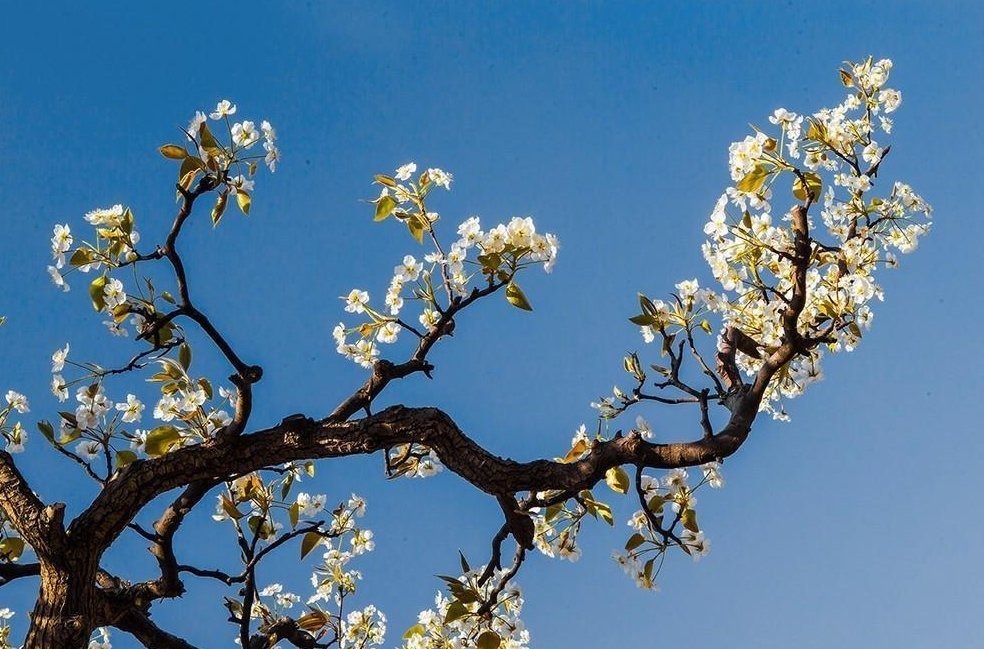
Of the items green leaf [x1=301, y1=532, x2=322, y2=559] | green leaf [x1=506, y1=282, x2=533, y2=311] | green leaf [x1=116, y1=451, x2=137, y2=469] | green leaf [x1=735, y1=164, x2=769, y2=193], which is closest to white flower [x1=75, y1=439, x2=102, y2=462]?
green leaf [x1=116, y1=451, x2=137, y2=469]

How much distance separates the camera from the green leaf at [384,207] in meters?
3.76

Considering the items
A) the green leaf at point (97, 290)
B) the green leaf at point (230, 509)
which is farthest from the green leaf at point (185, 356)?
the green leaf at point (230, 509)

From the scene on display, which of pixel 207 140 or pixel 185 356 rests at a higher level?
pixel 207 140

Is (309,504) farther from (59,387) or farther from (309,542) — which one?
(59,387)

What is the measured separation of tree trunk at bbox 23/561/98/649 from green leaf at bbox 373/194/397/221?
1573 millimetres

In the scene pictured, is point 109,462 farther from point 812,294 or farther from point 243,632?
point 812,294

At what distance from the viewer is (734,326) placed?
158 inches

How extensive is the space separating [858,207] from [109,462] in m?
3.27

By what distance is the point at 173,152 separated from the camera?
335 centimetres

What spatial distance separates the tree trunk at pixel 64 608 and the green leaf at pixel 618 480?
1.81 meters

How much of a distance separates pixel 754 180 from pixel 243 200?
5.99 feet

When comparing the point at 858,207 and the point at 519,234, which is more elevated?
the point at 858,207

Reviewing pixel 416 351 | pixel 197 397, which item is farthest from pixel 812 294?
pixel 197 397

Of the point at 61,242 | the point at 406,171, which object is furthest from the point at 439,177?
the point at 61,242
